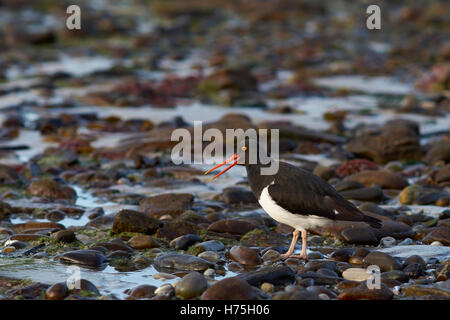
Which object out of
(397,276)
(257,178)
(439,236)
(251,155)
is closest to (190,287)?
(257,178)

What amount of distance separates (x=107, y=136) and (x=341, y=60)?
1063cm

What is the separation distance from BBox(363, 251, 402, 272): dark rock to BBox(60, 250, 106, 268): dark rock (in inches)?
102

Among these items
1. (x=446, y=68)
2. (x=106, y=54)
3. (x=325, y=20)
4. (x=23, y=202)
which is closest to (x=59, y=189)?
(x=23, y=202)

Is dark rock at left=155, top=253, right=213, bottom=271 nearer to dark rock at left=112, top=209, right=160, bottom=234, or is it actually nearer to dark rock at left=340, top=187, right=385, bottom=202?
dark rock at left=112, top=209, right=160, bottom=234

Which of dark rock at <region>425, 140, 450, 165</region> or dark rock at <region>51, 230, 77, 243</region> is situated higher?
dark rock at <region>425, 140, 450, 165</region>

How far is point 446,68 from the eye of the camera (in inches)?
676

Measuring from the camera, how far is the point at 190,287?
19.3 feet

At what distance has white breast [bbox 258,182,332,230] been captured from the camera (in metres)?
6.83

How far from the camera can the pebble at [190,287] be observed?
5.86 meters

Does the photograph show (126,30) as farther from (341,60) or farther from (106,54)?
(341,60)

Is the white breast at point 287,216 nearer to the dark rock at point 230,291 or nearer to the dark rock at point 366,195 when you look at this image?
the dark rock at point 230,291

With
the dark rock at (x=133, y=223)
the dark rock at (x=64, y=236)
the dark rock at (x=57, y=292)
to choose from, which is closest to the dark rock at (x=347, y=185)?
the dark rock at (x=133, y=223)

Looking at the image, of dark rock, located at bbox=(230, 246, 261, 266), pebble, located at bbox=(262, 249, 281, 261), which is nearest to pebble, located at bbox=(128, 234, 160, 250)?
dark rock, located at bbox=(230, 246, 261, 266)

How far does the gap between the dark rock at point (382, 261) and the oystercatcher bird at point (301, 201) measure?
29 centimetres
